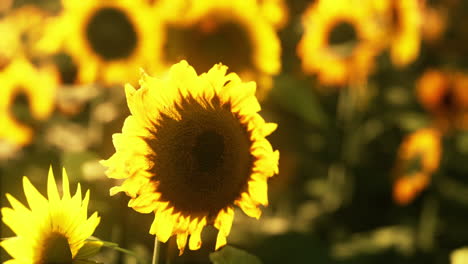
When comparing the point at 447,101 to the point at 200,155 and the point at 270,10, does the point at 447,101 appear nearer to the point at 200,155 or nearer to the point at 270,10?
the point at 270,10

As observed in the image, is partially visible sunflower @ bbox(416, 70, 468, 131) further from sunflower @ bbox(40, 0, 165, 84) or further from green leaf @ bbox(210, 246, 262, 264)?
green leaf @ bbox(210, 246, 262, 264)

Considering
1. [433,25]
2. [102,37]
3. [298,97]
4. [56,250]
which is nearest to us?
[56,250]

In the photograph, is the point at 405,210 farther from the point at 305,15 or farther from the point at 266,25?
the point at 266,25

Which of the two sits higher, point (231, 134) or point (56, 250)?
point (231, 134)

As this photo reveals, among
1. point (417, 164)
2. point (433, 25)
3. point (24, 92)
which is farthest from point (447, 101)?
point (24, 92)

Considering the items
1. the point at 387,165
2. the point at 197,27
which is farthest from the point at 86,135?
the point at 387,165

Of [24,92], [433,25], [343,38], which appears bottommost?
[24,92]

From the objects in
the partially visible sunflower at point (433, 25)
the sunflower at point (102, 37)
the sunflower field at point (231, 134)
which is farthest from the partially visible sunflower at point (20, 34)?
the partially visible sunflower at point (433, 25)
